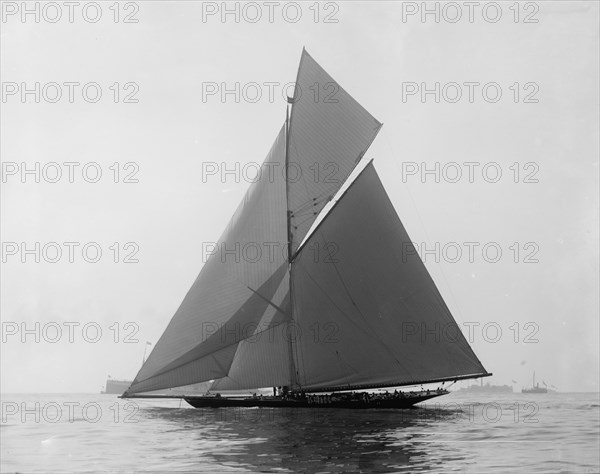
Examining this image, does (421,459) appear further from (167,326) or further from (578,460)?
(167,326)

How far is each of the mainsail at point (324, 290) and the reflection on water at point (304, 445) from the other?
2845 mm

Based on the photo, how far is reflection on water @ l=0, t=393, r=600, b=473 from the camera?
26.6 meters

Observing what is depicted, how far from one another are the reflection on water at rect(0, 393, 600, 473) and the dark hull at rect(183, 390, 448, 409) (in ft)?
4.92

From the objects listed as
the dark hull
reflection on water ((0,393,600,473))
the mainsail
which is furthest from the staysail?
the dark hull

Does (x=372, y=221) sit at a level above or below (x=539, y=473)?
above

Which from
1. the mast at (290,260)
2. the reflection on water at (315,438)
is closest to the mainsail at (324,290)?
the mast at (290,260)

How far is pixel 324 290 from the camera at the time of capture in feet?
165

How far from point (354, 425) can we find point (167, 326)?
11.8 meters

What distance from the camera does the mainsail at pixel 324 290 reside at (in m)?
48.5

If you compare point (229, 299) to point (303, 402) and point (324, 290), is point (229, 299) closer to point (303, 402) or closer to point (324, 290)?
point (324, 290)

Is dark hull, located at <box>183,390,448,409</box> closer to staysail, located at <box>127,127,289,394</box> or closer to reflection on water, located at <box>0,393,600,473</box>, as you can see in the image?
reflection on water, located at <box>0,393,600,473</box>

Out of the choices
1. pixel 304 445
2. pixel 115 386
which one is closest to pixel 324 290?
pixel 304 445

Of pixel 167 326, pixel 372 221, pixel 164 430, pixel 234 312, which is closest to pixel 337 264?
pixel 372 221

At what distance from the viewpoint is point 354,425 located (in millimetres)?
42219
